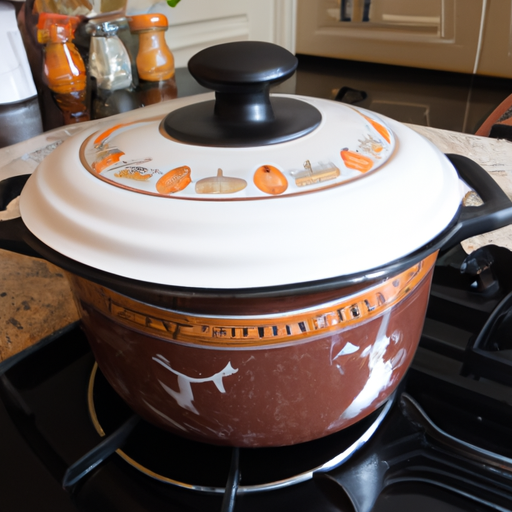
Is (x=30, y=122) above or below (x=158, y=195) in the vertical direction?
below

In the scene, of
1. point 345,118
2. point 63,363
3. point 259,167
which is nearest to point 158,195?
point 259,167

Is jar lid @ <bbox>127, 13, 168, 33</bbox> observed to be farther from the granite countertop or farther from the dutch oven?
the dutch oven

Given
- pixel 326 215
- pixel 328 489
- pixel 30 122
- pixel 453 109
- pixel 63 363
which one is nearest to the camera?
pixel 326 215

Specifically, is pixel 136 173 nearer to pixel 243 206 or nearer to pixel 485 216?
pixel 243 206

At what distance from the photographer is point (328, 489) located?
1.35 feet

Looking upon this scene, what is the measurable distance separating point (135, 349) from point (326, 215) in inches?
7.1

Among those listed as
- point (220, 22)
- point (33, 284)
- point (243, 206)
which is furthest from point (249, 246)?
point (220, 22)

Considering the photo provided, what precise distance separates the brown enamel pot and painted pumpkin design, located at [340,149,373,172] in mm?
85

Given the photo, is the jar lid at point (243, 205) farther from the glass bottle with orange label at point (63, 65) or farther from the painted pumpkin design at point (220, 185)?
the glass bottle with orange label at point (63, 65)

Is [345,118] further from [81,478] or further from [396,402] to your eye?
[81,478]

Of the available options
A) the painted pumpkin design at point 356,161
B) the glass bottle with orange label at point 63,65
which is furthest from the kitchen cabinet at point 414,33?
the painted pumpkin design at point 356,161

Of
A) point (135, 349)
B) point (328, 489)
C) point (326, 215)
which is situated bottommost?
point (328, 489)

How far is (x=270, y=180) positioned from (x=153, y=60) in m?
0.83

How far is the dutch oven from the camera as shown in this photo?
29 cm
